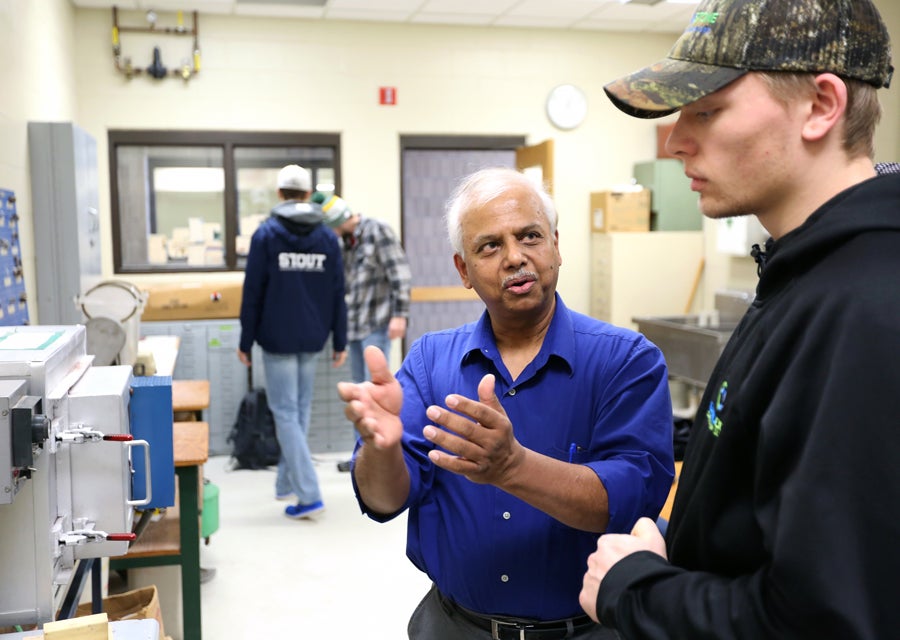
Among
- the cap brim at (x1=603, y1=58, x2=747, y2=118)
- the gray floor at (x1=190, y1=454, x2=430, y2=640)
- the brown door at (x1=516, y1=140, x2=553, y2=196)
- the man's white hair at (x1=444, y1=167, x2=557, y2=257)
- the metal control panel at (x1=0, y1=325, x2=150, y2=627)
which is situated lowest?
the gray floor at (x1=190, y1=454, x2=430, y2=640)

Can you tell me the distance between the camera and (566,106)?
6215 millimetres

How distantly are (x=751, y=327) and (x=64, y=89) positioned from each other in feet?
16.0

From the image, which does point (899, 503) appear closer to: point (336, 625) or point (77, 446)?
point (77, 446)

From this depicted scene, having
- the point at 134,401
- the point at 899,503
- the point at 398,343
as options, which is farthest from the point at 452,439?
the point at 398,343

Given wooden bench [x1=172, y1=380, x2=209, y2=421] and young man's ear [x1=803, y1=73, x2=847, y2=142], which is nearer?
young man's ear [x1=803, y1=73, x2=847, y2=142]

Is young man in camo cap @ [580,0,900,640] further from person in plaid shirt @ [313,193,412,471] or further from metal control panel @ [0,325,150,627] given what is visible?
person in plaid shirt @ [313,193,412,471]

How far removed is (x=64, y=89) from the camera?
15.8ft

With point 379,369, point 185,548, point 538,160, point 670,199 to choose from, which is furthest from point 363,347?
point 379,369

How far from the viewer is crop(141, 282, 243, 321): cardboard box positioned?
5332 millimetres

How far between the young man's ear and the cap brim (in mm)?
77

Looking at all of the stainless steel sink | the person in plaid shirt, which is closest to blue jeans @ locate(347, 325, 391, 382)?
the person in plaid shirt

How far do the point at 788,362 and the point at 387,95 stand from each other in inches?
215

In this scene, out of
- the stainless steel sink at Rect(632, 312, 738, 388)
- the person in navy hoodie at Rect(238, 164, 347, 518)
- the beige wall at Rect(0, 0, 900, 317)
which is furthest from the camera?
the beige wall at Rect(0, 0, 900, 317)

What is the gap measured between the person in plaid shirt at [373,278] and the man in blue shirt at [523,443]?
3306mm
